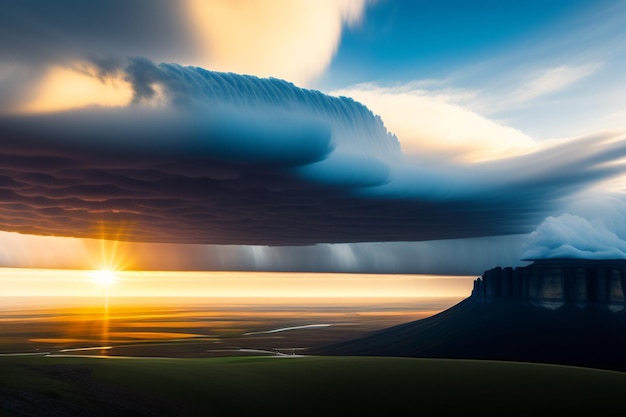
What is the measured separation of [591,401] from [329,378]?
31.9m

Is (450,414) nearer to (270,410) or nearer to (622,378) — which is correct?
(270,410)

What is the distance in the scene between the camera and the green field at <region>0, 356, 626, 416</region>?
5175 cm

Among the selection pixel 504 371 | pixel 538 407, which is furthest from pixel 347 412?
pixel 504 371

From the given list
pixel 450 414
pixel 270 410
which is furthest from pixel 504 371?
pixel 270 410

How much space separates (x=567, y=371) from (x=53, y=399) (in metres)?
89.4

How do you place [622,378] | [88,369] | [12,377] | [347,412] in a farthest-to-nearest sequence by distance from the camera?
[622,378] → [347,412] → [88,369] → [12,377]

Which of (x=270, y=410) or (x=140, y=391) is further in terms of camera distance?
(x=270, y=410)

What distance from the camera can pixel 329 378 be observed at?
85.6 meters

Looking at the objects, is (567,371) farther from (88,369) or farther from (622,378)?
(88,369)

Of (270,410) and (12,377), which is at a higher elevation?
(12,377)

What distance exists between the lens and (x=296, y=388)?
75.8m

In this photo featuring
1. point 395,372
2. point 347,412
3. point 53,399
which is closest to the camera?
point 53,399

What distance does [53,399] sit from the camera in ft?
158

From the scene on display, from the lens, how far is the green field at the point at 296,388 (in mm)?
51750
